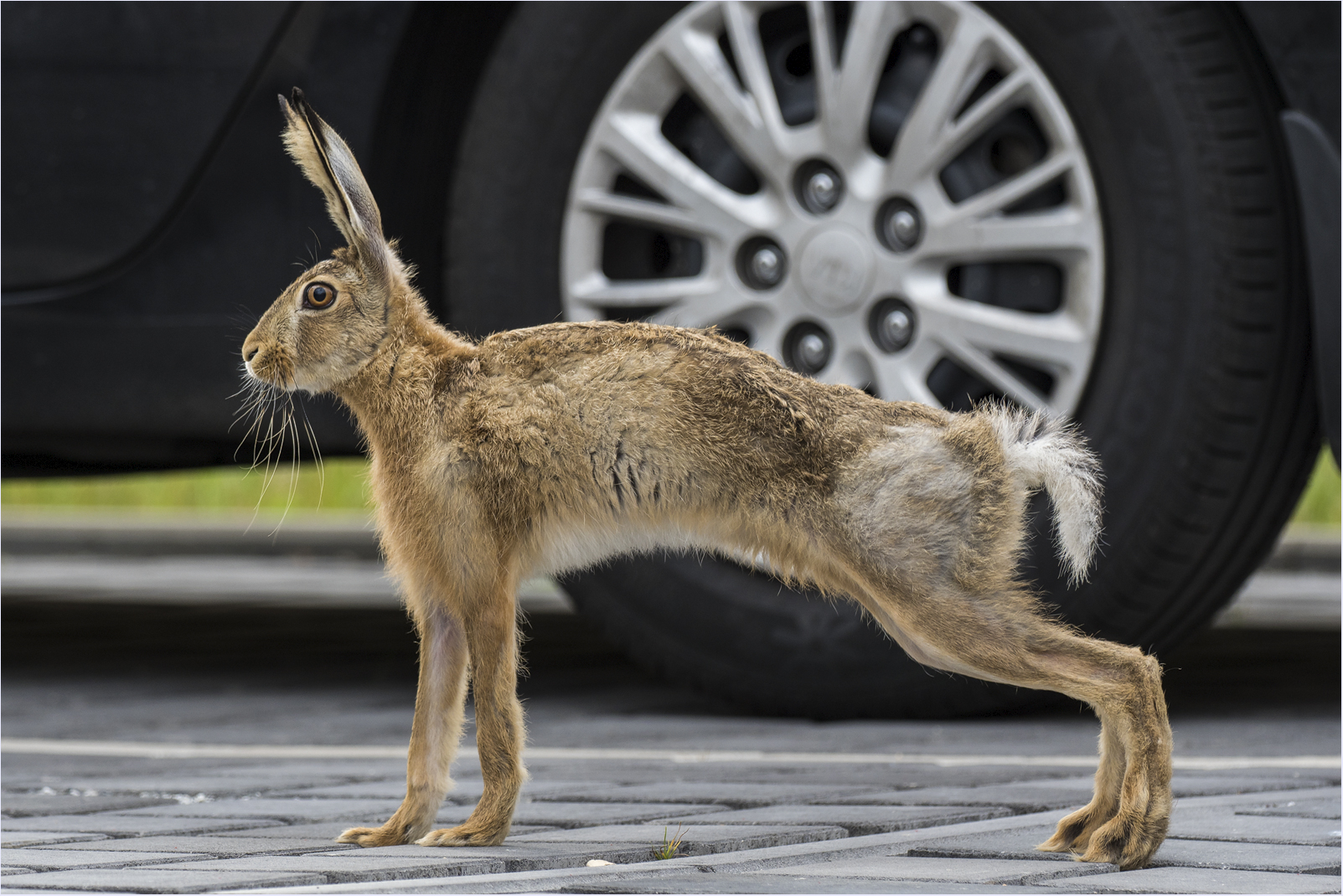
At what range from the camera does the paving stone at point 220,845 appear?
3340mm

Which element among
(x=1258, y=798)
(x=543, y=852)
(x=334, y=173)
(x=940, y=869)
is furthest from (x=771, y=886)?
(x=334, y=173)

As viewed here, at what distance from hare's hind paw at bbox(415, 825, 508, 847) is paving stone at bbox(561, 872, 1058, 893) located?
1.41 feet

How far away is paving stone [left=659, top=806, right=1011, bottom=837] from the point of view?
361 cm

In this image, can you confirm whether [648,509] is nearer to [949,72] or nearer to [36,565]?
[949,72]

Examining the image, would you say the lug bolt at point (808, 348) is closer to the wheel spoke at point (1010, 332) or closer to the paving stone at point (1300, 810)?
the wheel spoke at point (1010, 332)

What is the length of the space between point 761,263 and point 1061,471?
5.12 ft

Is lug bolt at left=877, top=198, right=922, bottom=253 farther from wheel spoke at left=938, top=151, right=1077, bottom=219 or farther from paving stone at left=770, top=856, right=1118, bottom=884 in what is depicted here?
paving stone at left=770, top=856, right=1118, bottom=884

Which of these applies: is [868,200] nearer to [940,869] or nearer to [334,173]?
[334,173]

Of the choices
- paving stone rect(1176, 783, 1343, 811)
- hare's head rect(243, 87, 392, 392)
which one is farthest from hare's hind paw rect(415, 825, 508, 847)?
paving stone rect(1176, 783, 1343, 811)

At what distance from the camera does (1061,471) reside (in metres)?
3.45

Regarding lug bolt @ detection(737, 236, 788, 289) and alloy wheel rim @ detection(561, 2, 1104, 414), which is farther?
lug bolt @ detection(737, 236, 788, 289)

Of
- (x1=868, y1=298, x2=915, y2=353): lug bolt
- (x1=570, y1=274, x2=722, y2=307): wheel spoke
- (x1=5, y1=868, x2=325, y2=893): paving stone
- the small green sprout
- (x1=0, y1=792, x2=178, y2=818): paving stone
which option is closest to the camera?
(x1=5, y1=868, x2=325, y2=893): paving stone

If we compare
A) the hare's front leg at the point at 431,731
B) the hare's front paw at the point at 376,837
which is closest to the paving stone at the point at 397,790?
the hare's front leg at the point at 431,731

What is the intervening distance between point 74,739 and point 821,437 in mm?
2380
